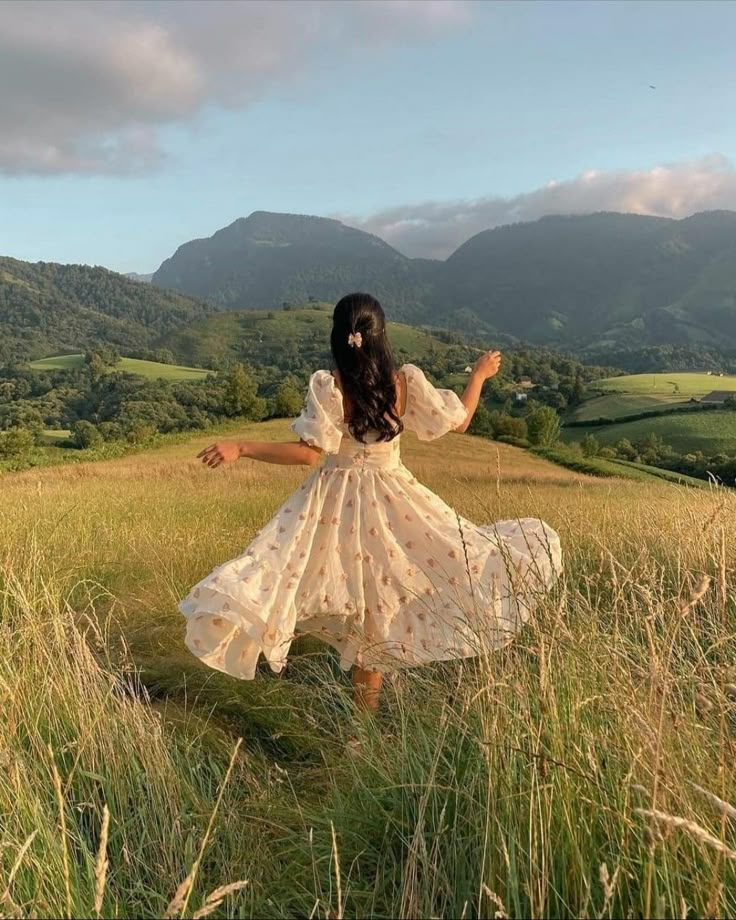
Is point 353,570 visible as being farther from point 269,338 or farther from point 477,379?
point 269,338

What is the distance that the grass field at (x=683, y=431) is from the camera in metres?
61.9

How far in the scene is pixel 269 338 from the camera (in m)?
155

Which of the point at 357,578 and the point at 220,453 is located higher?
the point at 220,453

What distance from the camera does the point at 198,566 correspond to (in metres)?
5.99

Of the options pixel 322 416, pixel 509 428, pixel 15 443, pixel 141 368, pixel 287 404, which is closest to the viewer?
pixel 322 416

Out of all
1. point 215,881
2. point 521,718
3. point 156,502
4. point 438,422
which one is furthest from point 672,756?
point 156,502

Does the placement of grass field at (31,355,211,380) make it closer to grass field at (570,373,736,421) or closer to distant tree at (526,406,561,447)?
grass field at (570,373,736,421)

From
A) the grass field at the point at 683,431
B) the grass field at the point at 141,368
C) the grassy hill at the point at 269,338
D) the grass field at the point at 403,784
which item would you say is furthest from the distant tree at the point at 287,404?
the grassy hill at the point at 269,338

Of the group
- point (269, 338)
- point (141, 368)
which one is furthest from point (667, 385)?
point (269, 338)

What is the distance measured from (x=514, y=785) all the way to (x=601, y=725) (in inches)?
14.5

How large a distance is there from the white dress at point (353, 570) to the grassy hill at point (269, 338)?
111 m

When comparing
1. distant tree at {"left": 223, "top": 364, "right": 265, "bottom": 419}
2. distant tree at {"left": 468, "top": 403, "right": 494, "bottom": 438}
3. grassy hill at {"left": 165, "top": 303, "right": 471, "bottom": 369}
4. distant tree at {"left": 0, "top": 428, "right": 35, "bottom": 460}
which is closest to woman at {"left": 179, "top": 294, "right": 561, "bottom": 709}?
distant tree at {"left": 0, "top": 428, "right": 35, "bottom": 460}

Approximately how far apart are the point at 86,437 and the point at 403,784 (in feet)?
158

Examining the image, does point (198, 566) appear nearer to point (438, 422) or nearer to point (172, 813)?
point (438, 422)
